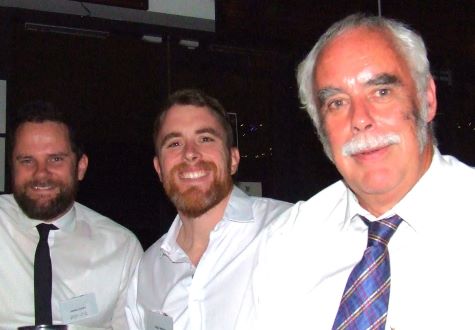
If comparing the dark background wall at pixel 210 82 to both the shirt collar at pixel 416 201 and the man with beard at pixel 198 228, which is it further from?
the shirt collar at pixel 416 201

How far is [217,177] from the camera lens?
7.34 ft

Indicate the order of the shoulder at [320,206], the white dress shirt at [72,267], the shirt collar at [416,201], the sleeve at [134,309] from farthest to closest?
the white dress shirt at [72,267] → the sleeve at [134,309] → the shoulder at [320,206] → the shirt collar at [416,201]

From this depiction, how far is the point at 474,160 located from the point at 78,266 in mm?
3141

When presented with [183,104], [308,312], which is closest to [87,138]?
[183,104]

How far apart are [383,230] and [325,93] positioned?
0.39 meters

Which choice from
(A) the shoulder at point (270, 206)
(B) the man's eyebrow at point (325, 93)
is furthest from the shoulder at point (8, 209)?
(B) the man's eyebrow at point (325, 93)

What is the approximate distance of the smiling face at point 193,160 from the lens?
2.20 metres

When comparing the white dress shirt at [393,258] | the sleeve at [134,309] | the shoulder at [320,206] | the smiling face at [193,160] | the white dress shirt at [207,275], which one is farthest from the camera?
the sleeve at [134,309]

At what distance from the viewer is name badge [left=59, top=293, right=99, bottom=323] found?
242cm

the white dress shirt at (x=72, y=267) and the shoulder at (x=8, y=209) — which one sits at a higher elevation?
the shoulder at (x=8, y=209)

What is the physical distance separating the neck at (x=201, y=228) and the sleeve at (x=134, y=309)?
11.0 inches

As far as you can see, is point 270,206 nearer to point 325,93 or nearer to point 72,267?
point 325,93

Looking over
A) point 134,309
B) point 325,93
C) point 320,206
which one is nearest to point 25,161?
point 134,309

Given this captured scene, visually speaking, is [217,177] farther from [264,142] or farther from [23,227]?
[264,142]
